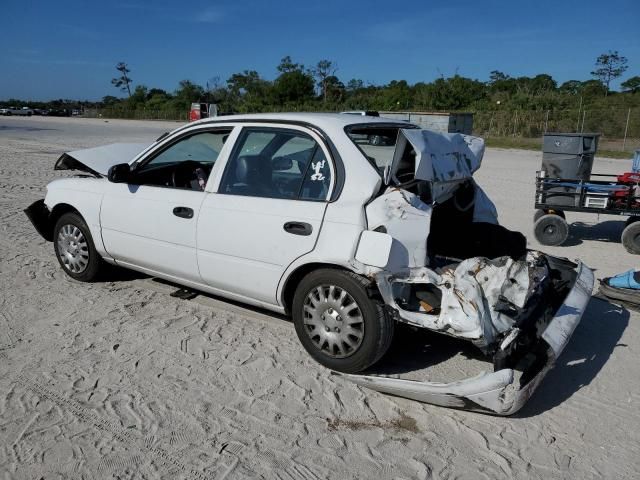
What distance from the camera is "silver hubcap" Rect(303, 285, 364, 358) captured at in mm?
3771

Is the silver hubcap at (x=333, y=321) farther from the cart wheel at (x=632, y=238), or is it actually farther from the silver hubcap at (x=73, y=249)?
the cart wheel at (x=632, y=238)

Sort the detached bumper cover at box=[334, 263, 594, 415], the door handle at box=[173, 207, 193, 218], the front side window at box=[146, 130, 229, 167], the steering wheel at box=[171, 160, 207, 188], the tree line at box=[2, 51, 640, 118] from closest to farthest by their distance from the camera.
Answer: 1. the detached bumper cover at box=[334, 263, 594, 415]
2. the door handle at box=[173, 207, 193, 218]
3. the front side window at box=[146, 130, 229, 167]
4. the steering wheel at box=[171, 160, 207, 188]
5. the tree line at box=[2, 51, 640, 118]

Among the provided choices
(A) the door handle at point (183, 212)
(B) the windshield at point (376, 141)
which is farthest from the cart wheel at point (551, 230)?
(A) the door handle at point (183, 212)

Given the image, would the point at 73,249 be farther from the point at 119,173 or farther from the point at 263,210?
the point at 263,210

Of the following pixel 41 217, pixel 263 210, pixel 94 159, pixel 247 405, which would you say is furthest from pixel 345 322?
pixel 41 217

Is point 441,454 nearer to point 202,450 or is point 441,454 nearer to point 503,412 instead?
point 503,412

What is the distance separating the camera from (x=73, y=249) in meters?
5.59

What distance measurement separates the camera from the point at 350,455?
10.2ft

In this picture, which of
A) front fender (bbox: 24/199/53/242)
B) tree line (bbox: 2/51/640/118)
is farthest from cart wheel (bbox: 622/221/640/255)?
tree line (bbox: 2/51/640/118)

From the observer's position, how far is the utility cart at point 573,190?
7512 millimetres

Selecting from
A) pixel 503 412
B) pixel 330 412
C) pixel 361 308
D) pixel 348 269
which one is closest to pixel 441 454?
pixel 503 412

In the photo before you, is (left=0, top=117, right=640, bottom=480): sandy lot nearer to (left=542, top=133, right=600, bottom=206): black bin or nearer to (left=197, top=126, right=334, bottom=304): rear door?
(left=197, top=126, right=334, bottom=304): rear door

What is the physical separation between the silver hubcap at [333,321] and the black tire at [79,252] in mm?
2615

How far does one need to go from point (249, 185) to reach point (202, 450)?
6.72 ft
